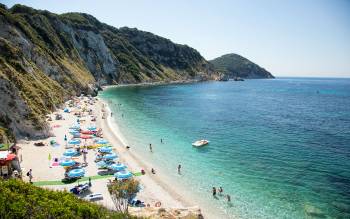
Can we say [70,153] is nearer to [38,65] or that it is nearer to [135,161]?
[135,161]

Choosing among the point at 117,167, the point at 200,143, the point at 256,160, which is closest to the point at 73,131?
the point at 117,167

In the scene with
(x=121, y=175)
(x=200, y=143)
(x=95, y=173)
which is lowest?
(x=95, y=173)

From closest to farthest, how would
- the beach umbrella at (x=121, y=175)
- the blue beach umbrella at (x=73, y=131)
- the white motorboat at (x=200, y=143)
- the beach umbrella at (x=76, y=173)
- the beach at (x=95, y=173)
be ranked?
1. the beach at (x=95, y=173)
2. the beach umbrella at (x=76, y=173)
3. the beach umbrella at (x=121, y=175)
4. the white motorboat at (x=200, y=143)
5. the blue beach umbrella at (x=73, y=131)

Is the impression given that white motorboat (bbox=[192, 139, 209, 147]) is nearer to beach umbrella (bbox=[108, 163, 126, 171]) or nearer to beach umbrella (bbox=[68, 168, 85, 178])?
beach umbrella (bbox=[108, 163, 126, 171])

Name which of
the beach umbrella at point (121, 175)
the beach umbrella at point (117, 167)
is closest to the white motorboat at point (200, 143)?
the beach umbrella at point (117, 167)

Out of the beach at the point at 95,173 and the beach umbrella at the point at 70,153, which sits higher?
the beach umbrella at the point at 70,153

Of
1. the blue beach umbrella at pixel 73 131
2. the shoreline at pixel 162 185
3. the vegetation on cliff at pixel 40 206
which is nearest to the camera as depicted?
the vegetation on cliff at pixel 40 206

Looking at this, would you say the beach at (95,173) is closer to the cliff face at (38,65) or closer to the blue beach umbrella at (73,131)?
the blue beach umbrella at (73,131)

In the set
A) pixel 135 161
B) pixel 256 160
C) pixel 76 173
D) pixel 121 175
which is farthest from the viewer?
pixel 256 160

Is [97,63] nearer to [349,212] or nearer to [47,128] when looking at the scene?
[47,128]
